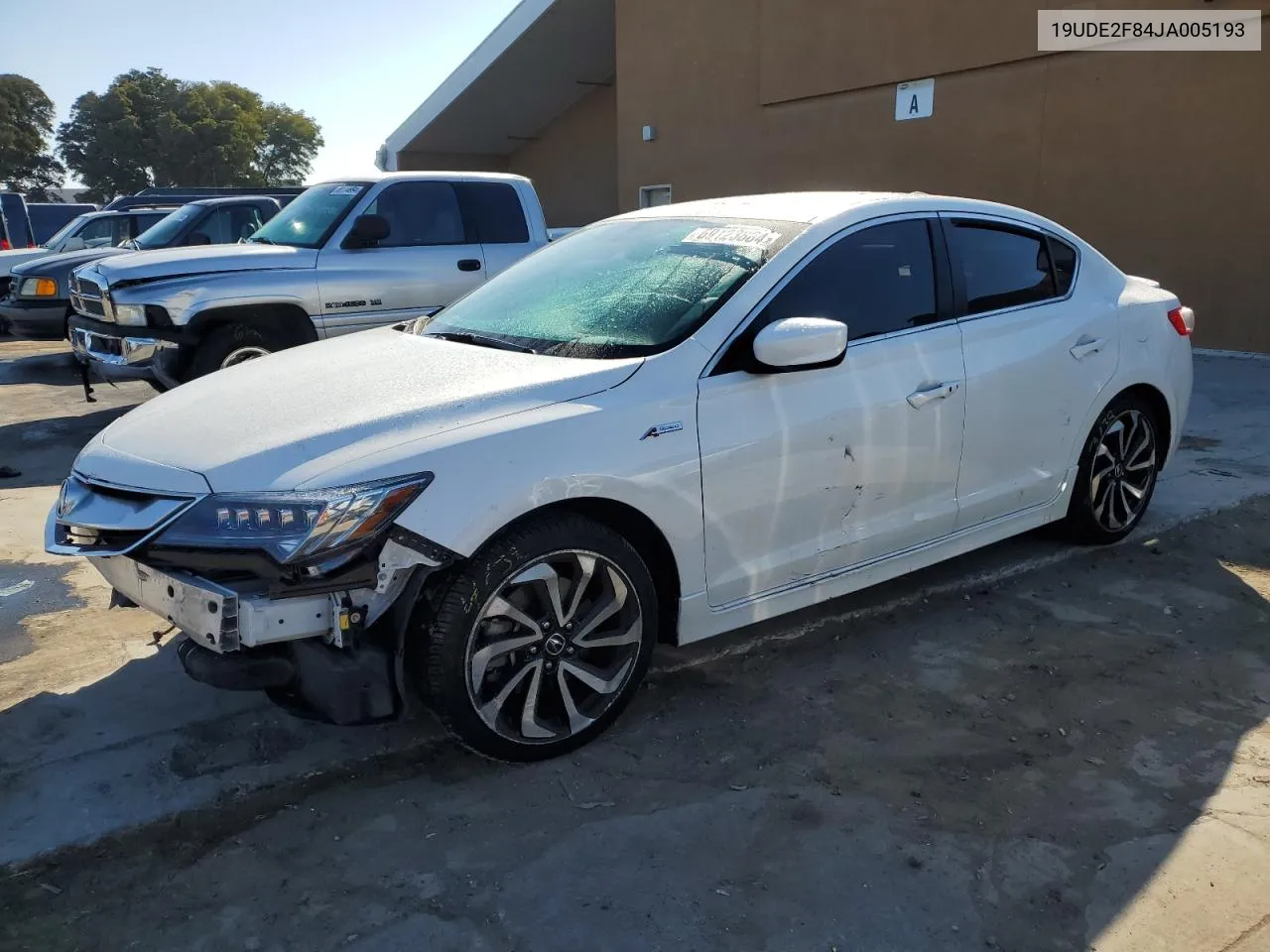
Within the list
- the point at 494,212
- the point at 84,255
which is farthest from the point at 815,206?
the point at 84,255

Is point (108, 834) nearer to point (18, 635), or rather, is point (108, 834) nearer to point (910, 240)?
point (18, 635)

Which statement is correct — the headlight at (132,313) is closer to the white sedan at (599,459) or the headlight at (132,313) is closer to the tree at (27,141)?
the white sedan at (599,459)

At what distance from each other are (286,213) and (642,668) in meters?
6.42

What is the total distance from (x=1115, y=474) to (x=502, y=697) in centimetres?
Result: 338

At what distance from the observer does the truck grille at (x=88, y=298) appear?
7277 millimetres

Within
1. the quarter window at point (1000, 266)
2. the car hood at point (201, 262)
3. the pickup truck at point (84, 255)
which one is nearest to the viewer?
the quarter window at point (1000, 266)

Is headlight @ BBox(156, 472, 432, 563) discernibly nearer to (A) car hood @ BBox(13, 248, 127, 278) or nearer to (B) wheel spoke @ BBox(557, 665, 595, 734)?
(B) wheel spoke @ BBox(557, 665, 595, 734)

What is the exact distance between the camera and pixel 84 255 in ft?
38.9

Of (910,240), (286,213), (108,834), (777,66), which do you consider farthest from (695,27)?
(108,834)

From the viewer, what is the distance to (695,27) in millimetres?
16406

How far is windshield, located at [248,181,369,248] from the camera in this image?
779 centimetres

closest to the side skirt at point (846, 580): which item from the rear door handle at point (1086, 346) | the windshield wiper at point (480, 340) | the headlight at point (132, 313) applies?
the rear door handle at point (1086, 346)

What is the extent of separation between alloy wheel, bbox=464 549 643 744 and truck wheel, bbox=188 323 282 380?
490cm

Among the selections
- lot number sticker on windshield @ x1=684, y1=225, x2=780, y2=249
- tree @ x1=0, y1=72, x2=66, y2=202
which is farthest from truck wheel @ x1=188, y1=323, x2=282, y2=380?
tree @ x1=0, y1=72, x2=66, y2=202
